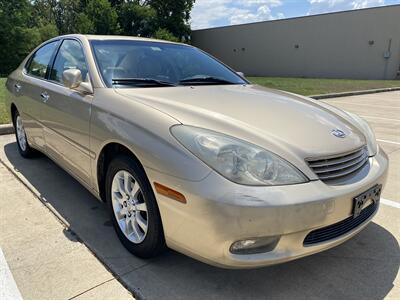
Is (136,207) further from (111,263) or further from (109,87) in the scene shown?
(109,87)

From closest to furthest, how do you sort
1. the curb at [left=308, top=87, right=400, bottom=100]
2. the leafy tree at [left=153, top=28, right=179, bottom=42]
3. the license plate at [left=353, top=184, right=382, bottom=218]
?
the license plate at [left=353, top=184, right=382, bottom=218]
the curb at [left=308, top=87, right=400, bottom=100]
the leafy tree at [left=153, top=28, right=179, bottom=42]

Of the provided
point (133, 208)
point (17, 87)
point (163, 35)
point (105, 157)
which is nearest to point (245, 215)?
point (133, 208)

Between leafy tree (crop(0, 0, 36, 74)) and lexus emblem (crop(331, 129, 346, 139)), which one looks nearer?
lexus emblem (crop(331, 129, 346, 139))

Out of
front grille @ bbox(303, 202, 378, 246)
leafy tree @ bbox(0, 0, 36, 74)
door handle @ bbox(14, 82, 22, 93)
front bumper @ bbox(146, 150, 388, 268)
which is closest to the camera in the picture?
front bumper @ bbox(146, 150, 388, 268)

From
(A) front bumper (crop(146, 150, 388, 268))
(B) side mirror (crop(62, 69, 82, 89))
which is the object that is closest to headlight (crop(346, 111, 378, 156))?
(A) front bumper (crop(146, 150, 388, 268))

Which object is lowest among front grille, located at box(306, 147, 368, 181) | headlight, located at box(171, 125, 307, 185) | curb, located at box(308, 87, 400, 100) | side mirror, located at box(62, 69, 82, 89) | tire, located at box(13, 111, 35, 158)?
curb, located at box(308, 87, 400, 100)

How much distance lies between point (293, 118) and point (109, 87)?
4.49ft

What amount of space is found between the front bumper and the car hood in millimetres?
280

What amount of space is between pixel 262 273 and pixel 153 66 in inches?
75.3

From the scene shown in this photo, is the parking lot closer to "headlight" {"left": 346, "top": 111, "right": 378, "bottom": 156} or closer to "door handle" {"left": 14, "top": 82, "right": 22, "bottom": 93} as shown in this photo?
"headlight" {"left": 346, "top": 111, "right": 378, "bottom": 156}

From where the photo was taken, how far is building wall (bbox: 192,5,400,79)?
26.0 metres

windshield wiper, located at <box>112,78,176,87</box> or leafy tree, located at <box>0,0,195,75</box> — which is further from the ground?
leafy tree, located at <box>0,0,195,75</box>

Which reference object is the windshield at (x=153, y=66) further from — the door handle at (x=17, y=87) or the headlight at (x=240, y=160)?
the door handle at (x=17, y=87)

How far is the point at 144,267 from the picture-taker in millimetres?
2477
